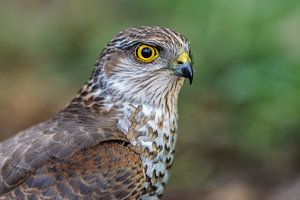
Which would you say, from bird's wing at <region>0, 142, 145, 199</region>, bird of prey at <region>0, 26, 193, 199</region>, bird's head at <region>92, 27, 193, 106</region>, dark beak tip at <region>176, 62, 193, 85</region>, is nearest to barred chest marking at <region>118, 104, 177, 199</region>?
bird of prey at <region>0, 26, 193, 199</region>

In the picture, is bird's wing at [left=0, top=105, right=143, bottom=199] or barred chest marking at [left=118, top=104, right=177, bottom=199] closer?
bird's wing at [left=0, top=105, right=143, bottom=199]

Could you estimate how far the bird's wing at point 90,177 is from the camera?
6223 millimetres

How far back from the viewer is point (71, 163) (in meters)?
6.33

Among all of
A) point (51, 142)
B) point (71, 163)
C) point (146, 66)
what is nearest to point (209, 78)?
point (146, 66)

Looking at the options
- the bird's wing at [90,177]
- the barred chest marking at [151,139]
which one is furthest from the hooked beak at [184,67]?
the bird's wing at [90,177]

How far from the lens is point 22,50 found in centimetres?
1352

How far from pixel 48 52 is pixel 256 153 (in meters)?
4.20

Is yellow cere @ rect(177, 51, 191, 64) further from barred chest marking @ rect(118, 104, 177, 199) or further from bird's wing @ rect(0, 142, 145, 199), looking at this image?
bird's wing @ rect(0, 142, 145, 199)

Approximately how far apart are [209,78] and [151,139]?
478cm

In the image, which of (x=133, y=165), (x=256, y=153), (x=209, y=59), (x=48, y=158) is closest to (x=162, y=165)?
(x=133, y=165)

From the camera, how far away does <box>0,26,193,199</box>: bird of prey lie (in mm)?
6281

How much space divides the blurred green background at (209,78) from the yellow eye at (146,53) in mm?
3095

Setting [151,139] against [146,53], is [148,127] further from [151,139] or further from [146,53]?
[146,53]

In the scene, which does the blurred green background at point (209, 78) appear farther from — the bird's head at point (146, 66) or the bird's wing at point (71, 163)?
the bird's wing at point (71, 163)
